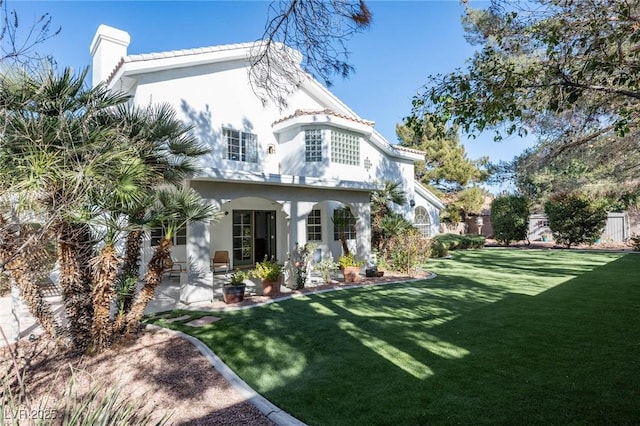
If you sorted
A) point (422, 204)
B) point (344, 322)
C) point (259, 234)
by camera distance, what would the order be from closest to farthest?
point (344, 322)
point (259, 234)
point (422, 204)

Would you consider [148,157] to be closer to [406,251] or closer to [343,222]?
[343,222]

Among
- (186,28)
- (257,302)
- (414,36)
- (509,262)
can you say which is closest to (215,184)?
(257,302)

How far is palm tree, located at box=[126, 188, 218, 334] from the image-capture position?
24.6ft

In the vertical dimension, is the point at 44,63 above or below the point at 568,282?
above

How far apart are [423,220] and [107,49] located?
2201cm

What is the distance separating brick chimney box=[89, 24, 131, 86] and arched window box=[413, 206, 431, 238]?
20.7 metres

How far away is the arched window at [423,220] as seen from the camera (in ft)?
86.5

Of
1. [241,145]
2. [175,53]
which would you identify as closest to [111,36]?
[175,53]

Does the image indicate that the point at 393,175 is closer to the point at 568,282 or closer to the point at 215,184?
the point at 568,282

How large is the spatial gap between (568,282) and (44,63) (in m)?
16.6

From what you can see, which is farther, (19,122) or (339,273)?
(339,273)

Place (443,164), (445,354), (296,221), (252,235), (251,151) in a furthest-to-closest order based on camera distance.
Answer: (443,164) < (252,235) < (251,151) < (296,221) < (445,354)

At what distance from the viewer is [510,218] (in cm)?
2983

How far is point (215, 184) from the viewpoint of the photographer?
11375 millimetres
